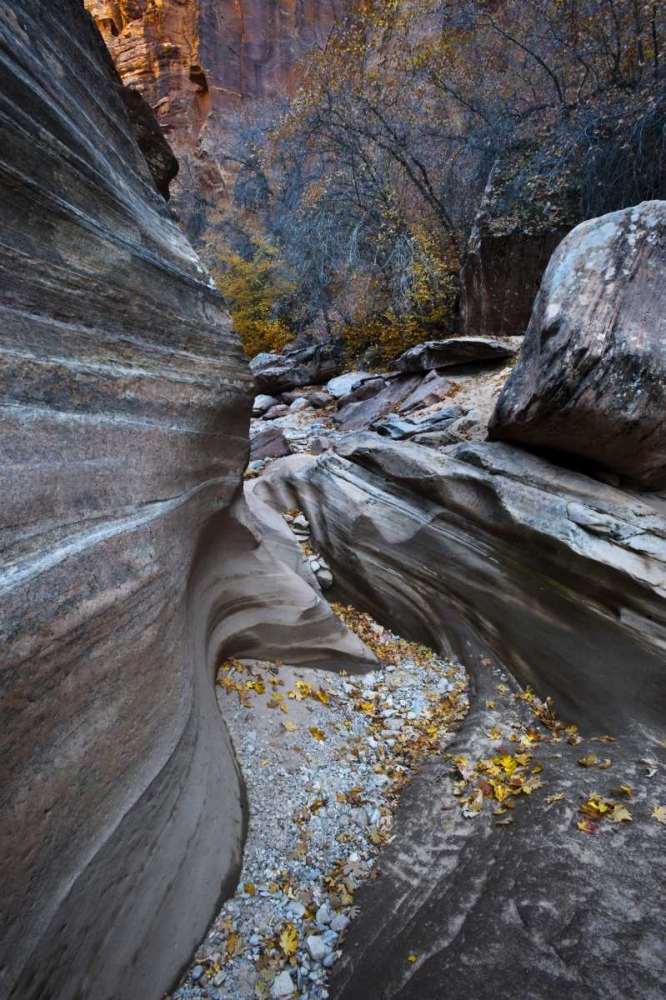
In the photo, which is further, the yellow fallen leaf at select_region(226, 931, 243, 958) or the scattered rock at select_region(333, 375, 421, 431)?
the scattered rock at select_region(333, 375, 421, 431)

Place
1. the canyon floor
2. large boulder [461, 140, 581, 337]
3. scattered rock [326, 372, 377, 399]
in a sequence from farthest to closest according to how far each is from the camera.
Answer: scattered rock [326, 372, 377, 399] < large boulder [461, 140, 581, 337] < the canyon floor

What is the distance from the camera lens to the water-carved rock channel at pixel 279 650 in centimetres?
188

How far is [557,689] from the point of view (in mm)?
3746

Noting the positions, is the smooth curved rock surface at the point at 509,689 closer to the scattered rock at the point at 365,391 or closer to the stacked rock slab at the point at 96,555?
the stacked rock slab at the point at 96,555

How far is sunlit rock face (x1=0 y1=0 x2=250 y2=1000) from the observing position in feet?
5.70

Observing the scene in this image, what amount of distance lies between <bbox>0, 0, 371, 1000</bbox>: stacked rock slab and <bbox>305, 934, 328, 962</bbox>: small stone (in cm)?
53

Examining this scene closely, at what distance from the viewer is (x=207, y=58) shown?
2152 centimetres

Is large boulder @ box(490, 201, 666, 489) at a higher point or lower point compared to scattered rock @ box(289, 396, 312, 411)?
higher

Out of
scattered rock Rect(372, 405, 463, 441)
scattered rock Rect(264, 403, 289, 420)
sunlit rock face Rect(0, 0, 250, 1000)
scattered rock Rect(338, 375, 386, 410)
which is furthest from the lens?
scattered rock Rect(264, 403, 289, 420)

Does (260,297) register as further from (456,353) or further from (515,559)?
(515,559)

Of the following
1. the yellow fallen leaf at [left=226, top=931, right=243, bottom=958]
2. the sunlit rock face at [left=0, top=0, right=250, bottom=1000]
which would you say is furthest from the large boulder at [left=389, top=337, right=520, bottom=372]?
the yellow fallen leaf at [left=226, top=931, right=243, bottom=958]

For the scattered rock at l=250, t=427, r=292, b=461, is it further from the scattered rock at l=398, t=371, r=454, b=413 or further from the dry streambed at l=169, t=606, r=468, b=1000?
the dry streambed at l=169, t=606, r=468, b=1000

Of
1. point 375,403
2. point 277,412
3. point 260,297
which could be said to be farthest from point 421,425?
point 260,297

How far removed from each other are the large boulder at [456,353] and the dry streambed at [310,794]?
452 cm
